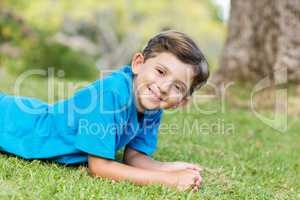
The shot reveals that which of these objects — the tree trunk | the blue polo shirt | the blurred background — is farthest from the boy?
the blurred background

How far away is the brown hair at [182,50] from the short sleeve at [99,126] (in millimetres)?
345

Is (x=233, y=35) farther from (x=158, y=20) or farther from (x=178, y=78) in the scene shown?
(x=158, y=20)

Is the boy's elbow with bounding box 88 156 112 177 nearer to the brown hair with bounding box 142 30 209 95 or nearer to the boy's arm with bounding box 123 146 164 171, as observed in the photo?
the boy's arm with bounding box 123 146 164 171

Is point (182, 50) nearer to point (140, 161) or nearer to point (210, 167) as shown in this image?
point (140, 161)

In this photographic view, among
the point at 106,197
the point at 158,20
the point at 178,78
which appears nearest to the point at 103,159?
the point at 106,197

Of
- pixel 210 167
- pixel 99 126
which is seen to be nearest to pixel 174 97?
pixel 99 126

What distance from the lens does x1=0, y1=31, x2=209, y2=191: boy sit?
8.55ft

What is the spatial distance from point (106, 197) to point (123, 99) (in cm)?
58

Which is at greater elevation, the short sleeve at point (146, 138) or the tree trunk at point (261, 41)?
the tree trunk at point (261, 41)

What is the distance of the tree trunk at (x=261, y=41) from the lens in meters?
5.98

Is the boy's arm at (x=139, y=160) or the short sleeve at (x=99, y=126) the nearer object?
the short sleeve at (x=99, y=126)

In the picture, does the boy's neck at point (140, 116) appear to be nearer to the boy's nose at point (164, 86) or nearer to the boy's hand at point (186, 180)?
the boy's nose at point (164, 86)

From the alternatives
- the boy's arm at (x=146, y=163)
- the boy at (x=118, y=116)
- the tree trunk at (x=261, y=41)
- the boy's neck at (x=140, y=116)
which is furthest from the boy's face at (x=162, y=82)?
the tree trunk at (x=261, y=41)

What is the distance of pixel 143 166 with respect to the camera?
305 cm
